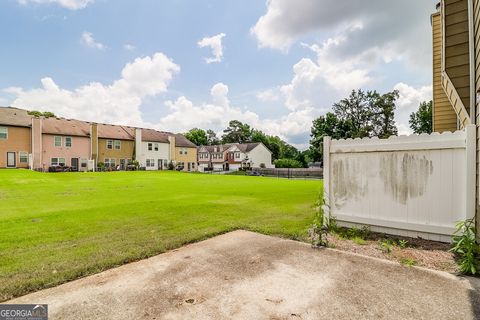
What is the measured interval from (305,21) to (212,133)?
243 feet

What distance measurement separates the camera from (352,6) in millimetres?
8992

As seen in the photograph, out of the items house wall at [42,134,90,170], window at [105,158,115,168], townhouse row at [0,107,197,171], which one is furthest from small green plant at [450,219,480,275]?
window at [105,158,115,168]

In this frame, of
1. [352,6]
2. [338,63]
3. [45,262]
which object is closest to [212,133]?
[338,63]

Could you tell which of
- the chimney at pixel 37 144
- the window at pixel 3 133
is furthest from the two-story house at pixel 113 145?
the window at pixel 3 133

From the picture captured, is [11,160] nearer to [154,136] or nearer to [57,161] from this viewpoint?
[57,161]

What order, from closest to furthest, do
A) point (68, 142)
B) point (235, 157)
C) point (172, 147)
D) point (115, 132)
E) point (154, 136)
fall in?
point (68, 142) < point (115, 132) < point (154, 136) < point (172, 147) < point (235, 157)

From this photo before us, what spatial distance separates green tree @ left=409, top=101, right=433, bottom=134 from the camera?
4188 centimetres

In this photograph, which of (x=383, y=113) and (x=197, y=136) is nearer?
(x=383, y=113)

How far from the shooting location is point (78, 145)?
31797mm

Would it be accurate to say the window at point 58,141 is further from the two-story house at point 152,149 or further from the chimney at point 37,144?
the two-story house at point 152,149

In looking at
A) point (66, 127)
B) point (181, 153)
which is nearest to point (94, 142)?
point (66, 127)

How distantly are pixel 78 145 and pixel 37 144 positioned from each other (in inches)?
169

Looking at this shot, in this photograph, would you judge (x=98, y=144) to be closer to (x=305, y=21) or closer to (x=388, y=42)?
(x=305, y=21)

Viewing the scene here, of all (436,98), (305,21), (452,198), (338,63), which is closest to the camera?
(452,198)
